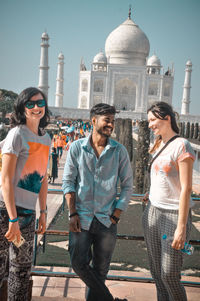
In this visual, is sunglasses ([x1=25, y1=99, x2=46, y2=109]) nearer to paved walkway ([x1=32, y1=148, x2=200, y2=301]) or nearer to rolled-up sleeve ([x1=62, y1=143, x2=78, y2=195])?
rolled-up sleeve ([x1=62, y1=143, x2=78, y2=195])

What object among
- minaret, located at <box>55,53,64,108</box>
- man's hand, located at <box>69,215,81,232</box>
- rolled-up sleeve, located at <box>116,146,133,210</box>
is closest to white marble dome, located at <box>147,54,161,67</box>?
minaret, located at <box>55,53,64,108</box>

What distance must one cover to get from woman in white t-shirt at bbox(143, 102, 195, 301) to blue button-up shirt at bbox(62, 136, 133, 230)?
163 millimetres

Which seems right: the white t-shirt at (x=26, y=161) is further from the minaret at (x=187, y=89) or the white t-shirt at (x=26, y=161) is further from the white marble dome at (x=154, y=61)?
the white marble dome at (x=154, y=61)

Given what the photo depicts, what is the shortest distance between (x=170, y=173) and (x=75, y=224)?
1.75 ft

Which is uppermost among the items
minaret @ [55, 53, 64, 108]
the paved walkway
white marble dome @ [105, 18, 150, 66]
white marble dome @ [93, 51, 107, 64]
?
white marble dome @ [105, 18, 150, 66]

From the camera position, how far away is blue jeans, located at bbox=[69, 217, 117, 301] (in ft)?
5.44

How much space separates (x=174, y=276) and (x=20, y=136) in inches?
39.1

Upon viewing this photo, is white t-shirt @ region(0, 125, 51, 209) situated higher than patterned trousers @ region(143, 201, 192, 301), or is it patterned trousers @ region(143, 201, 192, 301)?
white t-shirt @ region(0, 125, 51, 209)

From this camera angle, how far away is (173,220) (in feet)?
5.36

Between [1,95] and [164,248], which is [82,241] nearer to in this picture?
[164,248]

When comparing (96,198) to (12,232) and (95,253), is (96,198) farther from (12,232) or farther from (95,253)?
(12,232)

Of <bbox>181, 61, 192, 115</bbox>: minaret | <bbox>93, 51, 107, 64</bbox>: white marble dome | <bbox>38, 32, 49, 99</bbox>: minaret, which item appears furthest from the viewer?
<bbox>93, 51, 107, 64</bbox>: white marble dome

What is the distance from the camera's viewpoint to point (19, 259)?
1.60 m

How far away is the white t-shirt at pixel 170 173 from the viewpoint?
5.33ft
